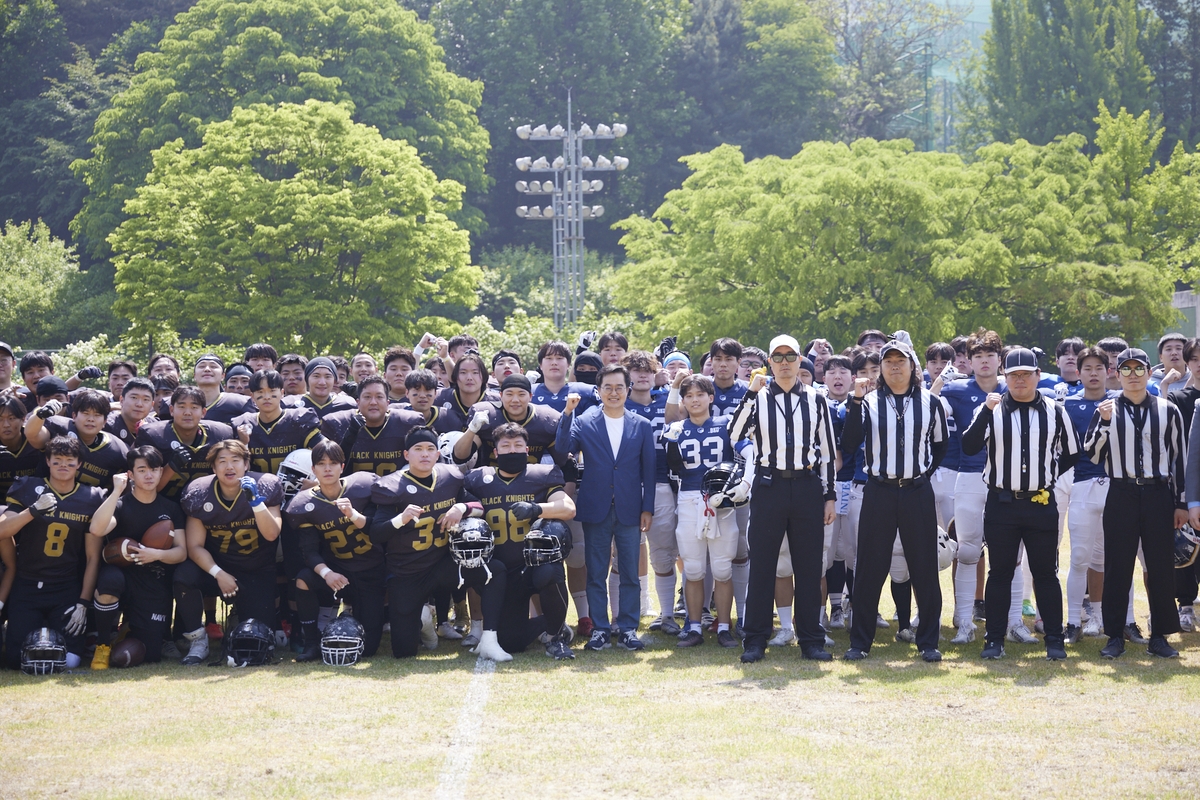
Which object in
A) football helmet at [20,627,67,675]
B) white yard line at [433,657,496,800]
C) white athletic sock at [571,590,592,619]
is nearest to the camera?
white yard line at [433,657,496,800]

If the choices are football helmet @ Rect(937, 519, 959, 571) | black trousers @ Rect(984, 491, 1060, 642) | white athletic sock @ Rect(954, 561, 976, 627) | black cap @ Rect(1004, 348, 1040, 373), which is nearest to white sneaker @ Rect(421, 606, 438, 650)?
black trousers @ Rect(984, 491, 1060, 642)

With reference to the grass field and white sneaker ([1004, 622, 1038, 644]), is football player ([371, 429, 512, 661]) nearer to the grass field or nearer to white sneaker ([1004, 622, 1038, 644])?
the grass field

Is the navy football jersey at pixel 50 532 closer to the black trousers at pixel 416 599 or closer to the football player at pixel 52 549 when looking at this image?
the football player at pixel 52 549

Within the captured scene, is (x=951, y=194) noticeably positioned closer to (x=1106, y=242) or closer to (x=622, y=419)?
(x=1106, y=242)

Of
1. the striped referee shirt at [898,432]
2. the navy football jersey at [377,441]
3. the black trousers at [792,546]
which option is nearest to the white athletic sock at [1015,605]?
the striped referee shirt at [898,432]

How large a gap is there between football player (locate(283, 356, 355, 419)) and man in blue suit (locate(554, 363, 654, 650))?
6.28ft

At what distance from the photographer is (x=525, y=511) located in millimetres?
8758

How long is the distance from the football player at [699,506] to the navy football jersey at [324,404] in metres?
2.59

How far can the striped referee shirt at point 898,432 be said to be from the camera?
8.50 meters

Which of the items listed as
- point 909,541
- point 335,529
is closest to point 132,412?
point 335,529

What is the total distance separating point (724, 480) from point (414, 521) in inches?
87.1

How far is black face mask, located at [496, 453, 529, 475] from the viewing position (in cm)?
896

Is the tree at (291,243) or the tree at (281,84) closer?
the tree at (291,243)

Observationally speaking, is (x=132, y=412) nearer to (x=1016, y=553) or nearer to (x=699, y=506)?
(x=699, y=506)
